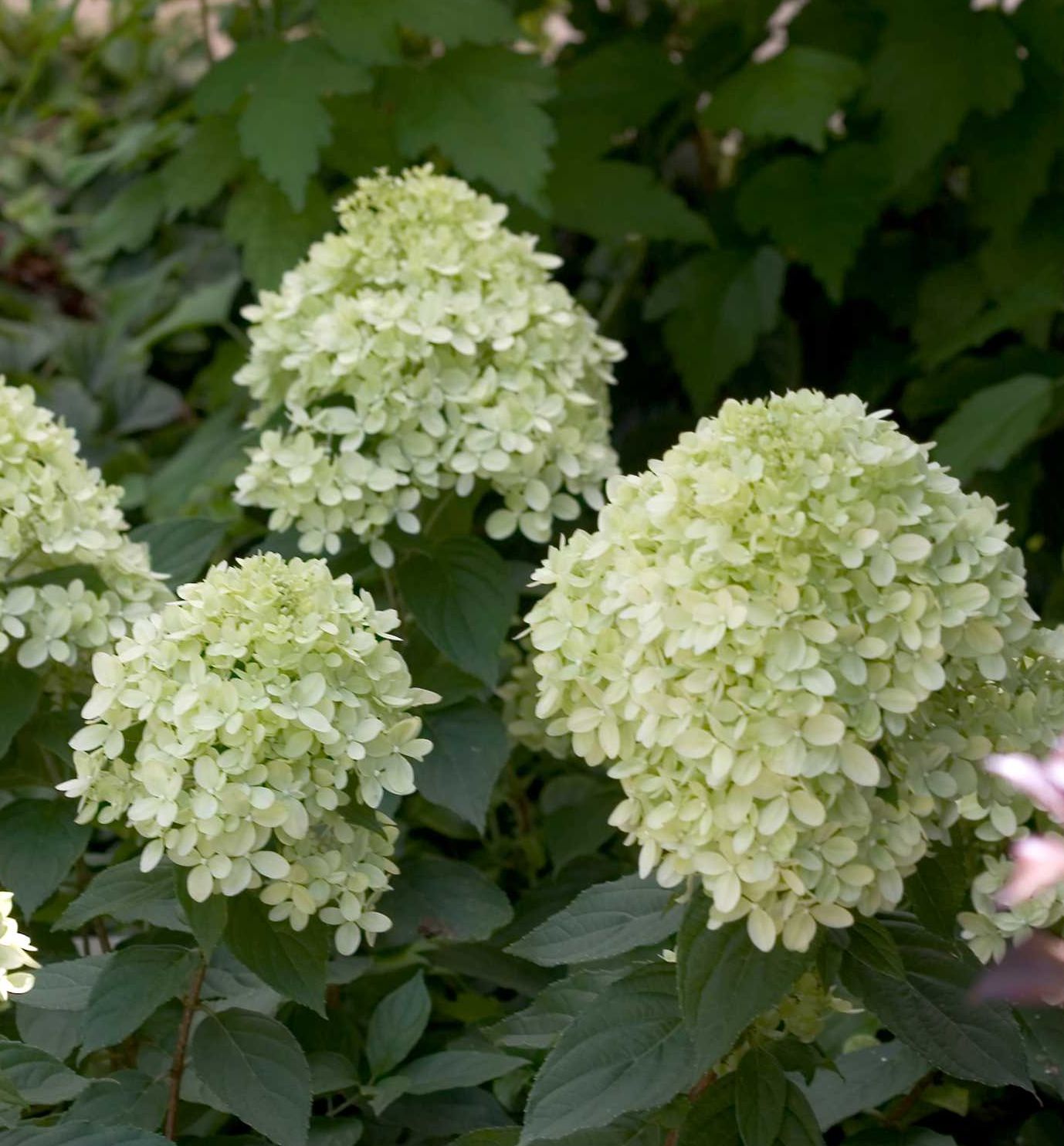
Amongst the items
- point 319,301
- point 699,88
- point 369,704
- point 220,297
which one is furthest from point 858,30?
point 369,704

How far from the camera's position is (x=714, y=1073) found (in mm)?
1317

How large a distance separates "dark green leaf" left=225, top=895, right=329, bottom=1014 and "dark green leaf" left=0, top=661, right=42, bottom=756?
357mm

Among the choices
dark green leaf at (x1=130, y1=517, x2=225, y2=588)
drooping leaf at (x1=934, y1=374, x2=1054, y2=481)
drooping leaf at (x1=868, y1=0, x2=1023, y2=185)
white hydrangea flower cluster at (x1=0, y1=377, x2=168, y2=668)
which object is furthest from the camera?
drooping leaf at (x1=868, y1=0, x2=1023, y2=185)

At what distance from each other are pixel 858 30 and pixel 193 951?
2255mm

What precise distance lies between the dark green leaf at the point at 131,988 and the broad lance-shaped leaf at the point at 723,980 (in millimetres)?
454

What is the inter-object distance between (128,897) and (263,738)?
0.25 metres

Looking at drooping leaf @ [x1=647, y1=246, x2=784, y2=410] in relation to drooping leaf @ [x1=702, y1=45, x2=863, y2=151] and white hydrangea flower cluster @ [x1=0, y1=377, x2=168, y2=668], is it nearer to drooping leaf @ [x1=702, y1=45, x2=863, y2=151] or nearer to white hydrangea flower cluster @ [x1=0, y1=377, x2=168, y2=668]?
drooping leaf @ [x1=702, y1=45, x2=863, y2=151]

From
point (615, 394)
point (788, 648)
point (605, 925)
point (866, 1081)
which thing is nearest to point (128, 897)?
point (605, 925)

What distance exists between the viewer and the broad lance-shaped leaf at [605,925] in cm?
131

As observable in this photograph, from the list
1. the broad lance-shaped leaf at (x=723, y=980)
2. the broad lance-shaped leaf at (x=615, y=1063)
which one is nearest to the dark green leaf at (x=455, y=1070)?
the broad lance-shaped leaf at (x=615, y=1063)

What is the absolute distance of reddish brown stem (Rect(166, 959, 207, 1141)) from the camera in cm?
141

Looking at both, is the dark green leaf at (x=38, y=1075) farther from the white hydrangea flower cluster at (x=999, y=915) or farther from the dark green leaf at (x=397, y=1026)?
the white hydrangea flower cluster at (x=999, y=915)

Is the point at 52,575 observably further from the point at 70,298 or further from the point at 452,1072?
the point at 70,298

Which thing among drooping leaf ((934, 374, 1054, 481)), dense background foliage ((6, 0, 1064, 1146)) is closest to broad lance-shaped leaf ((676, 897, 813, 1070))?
dense background foliage ((6, 0, 1064, 1146))
